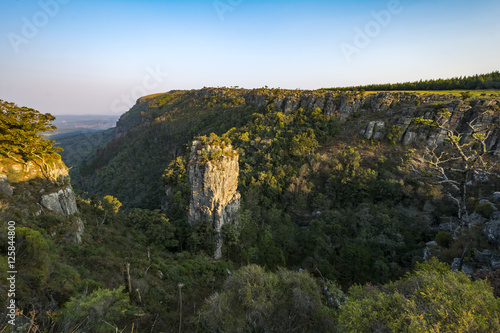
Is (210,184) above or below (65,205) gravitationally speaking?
below

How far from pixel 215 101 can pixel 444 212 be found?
250 ft

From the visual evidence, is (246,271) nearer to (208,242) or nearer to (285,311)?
(285,311)

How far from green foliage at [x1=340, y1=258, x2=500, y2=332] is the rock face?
20617mm

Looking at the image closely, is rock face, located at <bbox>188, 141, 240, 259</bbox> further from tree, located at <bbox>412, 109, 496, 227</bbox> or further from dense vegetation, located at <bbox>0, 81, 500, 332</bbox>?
tree, located at <bbox>412, 109, 496, 227</bbox>

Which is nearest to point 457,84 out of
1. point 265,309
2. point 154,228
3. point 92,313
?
point 265,309

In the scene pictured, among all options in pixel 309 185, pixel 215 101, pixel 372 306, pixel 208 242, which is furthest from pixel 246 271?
pixel 215 101

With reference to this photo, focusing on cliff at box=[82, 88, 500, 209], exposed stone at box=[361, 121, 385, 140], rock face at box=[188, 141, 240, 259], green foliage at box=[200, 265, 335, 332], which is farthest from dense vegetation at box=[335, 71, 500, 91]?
green foliage at box=[200, 265, 335, 332]

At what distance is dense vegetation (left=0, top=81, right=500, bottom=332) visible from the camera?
696 cm

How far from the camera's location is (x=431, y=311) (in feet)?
20.2

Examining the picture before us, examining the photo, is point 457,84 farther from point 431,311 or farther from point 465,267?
point 431,311

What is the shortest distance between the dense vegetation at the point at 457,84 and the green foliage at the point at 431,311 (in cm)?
6652

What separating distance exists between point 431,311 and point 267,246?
21.6 metres

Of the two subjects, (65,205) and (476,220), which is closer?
(65,205)

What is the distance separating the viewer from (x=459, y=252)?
15.8m
